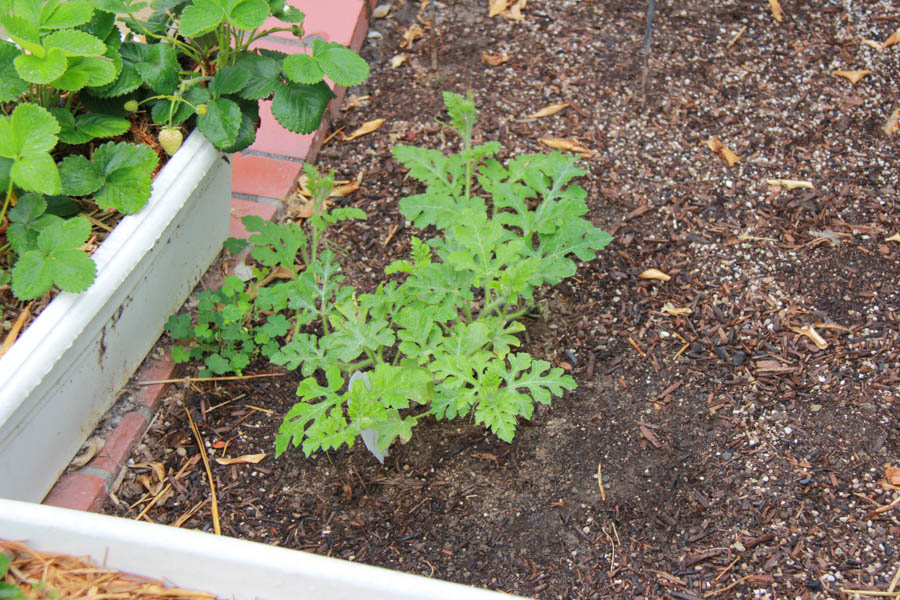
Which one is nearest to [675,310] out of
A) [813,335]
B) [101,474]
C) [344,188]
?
[813,335]

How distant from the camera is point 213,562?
137 cm

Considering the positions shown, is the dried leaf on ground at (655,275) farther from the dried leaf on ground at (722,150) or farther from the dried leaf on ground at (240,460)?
the dried leaf on ground at (240,460)

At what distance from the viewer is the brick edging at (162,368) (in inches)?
83.6

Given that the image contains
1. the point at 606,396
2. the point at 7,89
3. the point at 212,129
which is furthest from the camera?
the point at 606,396

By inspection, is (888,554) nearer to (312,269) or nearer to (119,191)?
(312,269)

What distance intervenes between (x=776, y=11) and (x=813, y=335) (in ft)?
5.08

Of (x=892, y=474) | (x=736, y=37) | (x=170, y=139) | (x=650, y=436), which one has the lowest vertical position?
(x=650, y=436)

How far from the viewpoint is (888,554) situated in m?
1.97

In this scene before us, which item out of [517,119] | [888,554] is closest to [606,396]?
[888,554]

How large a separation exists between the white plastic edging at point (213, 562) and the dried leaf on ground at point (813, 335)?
1.47 meters

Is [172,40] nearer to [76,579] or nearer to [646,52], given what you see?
[76,579]

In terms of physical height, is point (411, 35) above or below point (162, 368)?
above

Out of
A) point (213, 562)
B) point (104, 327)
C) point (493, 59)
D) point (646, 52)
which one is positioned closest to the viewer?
point (213, 562)

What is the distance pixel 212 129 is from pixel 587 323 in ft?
3.87
